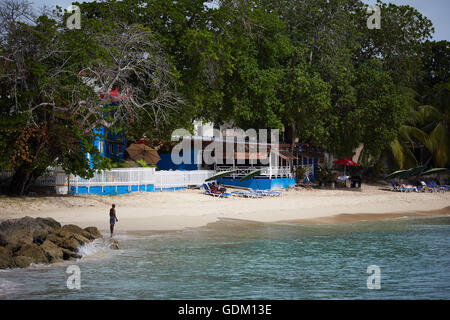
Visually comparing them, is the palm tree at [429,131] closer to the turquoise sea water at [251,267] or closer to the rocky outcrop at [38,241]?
the turquoise sea water at [251,267]

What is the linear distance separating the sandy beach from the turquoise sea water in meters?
2.24

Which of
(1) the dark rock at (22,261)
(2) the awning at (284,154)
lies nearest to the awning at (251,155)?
(2) the awning at (284,154)

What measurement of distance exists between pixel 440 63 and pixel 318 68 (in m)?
21.2

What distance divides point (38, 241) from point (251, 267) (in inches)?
264

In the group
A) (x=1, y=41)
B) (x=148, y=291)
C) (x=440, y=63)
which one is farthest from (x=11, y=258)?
(x=440, y=63)

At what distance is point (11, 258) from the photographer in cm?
1501

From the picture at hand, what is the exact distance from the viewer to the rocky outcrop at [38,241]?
15.2 meters

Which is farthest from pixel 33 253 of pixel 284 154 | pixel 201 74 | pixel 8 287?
pixel 284 154

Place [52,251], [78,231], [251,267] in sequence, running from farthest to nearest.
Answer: [78,231], [251,267], [52,251]

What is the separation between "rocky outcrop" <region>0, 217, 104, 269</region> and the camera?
15.2 metres

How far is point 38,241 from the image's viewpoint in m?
16.8

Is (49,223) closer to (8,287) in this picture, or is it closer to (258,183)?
(8,287)

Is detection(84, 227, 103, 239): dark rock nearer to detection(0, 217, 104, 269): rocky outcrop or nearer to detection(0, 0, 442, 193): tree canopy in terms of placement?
detection(0, 217, 104, 269): rocky outcrop
